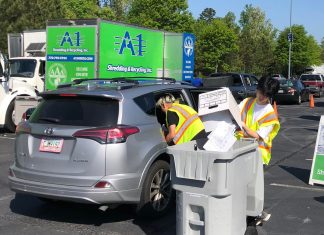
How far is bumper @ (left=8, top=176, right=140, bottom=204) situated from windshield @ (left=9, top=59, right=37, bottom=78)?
12657mm

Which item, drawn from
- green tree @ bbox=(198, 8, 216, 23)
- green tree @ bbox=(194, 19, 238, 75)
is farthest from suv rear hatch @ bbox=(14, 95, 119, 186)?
green tree @ bbox=(198, 8, 216, 23)

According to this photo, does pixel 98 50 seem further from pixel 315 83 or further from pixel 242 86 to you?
pixel 315 83

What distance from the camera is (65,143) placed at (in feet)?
17.6

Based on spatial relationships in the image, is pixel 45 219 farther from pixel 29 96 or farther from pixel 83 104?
pixel 29 96

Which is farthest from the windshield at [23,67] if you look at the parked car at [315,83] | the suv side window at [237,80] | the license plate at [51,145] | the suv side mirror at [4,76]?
the parked car at [315,83]

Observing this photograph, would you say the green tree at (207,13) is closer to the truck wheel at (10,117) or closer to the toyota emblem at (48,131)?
the truck wheel at (10,117)

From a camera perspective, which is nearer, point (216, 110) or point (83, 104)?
point (216, 110)

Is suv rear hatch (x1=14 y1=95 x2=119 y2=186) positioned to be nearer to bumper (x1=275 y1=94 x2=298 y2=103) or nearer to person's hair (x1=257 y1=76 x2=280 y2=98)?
person's hair (x1=257 y1=76 x2=280 y2=98)

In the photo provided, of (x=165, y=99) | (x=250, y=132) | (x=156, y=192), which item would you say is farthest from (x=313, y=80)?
(x=250, y=132)

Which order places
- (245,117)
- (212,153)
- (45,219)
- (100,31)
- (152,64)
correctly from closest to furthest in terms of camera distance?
1. (212,153)
2. (245,117)
3. (45,219)
4. (100,31)
5. (152,64)

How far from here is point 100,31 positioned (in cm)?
1370

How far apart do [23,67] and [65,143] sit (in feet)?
43.2

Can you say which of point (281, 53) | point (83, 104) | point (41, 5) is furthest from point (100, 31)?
point (281, 53)

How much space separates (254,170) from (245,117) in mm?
757
